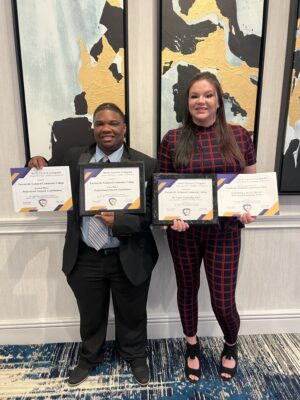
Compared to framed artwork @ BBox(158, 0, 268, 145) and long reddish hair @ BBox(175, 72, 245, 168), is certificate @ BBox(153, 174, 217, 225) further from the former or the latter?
framed artwork @ BBox(158, 0, 268, 145)

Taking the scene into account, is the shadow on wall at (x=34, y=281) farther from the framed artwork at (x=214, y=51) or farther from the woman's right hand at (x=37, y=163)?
the framed artwork at (x=214, y=51)

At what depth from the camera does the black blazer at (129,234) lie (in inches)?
60.9

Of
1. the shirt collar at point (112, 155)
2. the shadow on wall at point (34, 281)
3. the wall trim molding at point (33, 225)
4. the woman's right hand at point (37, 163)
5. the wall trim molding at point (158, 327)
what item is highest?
the shirt collar at point (112, 155)

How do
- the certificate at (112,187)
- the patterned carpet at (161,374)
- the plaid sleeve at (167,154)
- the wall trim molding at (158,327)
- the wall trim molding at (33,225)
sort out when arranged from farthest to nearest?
the wall trim molding at (158,327)
the wall trim molding at (33,225)
the patterned carpet at (161,374)
the plaid sleeve at (167,154)
the certificate at (112,187)

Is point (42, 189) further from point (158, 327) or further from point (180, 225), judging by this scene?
point (158, 327)

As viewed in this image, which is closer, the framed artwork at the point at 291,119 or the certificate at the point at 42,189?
the certificate at the point at 42,189

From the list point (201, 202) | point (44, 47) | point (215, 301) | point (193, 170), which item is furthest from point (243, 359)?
point (44, 47)

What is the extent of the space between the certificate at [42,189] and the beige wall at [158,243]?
333 millimetres

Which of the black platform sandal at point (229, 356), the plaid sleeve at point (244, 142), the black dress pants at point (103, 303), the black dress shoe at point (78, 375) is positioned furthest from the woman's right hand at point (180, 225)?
the black dress shoe at point (78, 375)

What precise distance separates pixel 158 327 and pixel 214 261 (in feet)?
2.51

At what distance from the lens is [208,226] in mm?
1583

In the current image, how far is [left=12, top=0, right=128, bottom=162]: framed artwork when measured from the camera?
1.63 m

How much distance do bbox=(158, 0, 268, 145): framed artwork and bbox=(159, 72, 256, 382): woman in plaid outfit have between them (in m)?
0.20

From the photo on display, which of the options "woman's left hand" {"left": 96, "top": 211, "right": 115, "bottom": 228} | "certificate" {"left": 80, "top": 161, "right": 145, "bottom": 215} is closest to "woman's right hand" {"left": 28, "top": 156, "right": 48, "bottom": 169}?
"certificate" {"left": 80, "top": 161, "right": 145, "bottom": 215}
